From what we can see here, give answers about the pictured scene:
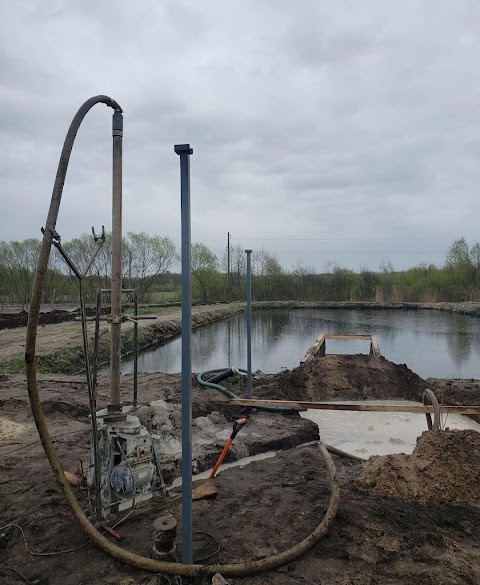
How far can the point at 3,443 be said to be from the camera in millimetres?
4840

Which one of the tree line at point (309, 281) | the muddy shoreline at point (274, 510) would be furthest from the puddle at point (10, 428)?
the tree line at point (309, 281)

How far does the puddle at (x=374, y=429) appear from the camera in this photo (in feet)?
18.0

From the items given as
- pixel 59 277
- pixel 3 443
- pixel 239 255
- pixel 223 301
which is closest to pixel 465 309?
pixel 223 301

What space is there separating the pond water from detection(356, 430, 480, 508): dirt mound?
775 centimetres

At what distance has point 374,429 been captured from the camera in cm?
613

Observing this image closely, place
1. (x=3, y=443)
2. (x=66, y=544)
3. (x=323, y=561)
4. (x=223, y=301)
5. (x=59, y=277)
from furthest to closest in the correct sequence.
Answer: (x=223, y=301), (x=59, y=277), (x=3, y=443), (x=66, y=544), (x=323, y=561)

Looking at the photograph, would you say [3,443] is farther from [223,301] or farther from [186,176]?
[223,301]

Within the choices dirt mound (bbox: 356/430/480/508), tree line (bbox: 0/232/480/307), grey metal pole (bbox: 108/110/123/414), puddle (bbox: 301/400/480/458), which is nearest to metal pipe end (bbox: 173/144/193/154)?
grey metal pole (bbox: 108/110/123/414)

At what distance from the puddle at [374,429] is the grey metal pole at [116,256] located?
3.14m

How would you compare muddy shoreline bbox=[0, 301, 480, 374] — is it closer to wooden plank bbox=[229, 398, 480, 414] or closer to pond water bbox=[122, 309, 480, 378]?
pond water bbox=[122, 309, 480, 378]

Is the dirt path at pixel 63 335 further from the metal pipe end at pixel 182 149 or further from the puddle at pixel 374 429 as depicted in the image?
the metal pipe end at pixel 182 149

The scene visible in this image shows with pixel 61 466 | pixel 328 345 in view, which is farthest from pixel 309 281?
pixel 61 466

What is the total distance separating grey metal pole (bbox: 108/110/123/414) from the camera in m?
3.20

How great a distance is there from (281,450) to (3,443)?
2982 mm
